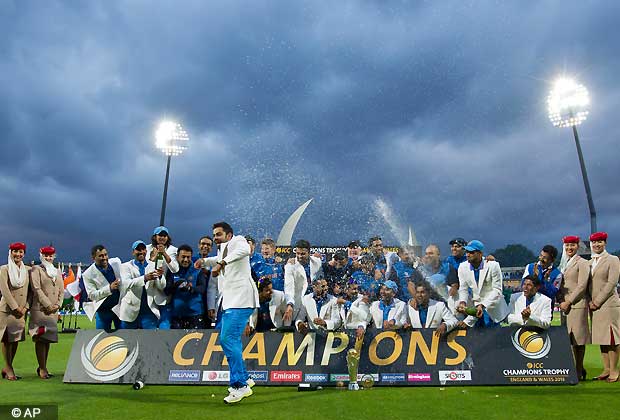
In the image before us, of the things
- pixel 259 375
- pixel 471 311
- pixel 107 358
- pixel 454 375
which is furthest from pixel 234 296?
pixel 471 311

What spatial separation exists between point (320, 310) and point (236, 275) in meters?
2.23

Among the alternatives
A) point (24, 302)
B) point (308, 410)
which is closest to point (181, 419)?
point (308, 410)

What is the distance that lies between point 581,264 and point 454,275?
225 cm

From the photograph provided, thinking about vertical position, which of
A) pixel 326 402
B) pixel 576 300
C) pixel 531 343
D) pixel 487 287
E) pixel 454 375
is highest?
pixel 487 287

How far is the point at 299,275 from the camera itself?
28.9ft

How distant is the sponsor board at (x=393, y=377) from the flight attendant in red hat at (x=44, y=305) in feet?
20.6

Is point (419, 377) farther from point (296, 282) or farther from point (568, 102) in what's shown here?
point (568, 102)

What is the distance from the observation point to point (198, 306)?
27.2 feet

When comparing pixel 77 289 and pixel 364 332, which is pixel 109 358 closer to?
pixel 77 289

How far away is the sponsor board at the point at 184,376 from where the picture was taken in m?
7.31

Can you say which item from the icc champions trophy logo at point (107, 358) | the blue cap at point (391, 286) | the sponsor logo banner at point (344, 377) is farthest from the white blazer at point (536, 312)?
the icc champions trophy logo at point (107, 358)

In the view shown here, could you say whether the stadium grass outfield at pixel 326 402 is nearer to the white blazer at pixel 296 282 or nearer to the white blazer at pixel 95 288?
the white blazer at pixel 95 288

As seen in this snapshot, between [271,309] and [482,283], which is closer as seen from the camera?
[482,283]

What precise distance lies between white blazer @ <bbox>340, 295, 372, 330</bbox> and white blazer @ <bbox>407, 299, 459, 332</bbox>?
2.50 feet
